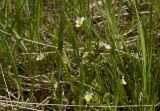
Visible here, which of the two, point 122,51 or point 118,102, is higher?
point 122,51

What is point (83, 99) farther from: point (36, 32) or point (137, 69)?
point (36, 32)

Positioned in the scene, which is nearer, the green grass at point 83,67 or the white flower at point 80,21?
the green grass at point 83,67

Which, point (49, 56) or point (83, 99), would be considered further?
point (49, 56)

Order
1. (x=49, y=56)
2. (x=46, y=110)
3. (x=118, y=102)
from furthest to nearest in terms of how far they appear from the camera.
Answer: (x=49, y=56) < (x=46, y=110) < (x=118, y=102)

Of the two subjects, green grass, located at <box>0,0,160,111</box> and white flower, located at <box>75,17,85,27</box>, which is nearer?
green grass, located at <box>0,0,160,111</box>

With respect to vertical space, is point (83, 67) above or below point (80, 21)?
below

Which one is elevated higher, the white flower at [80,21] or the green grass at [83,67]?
the white flower at [80,21]

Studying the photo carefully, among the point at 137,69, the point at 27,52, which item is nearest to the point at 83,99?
the point at 137,69

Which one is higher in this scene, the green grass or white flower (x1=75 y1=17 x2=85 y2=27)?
white flower (x1=75 y1=17 x2=85 y2=27)
